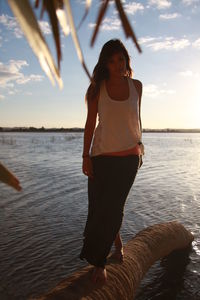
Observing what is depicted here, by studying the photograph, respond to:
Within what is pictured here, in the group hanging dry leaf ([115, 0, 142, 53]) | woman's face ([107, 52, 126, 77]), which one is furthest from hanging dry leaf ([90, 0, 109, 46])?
woman's face ([107, 52, 126, 77])

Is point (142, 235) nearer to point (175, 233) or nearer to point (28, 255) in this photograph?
point (175, 233)

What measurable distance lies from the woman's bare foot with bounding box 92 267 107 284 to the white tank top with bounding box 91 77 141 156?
97 cm

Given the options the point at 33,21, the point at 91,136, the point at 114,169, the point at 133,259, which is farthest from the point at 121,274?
the point at 33,21

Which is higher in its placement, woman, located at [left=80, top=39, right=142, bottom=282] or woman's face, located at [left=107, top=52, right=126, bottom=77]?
woman's face, located at [left=107, top=52, right=126, bottom=77]

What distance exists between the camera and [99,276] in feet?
8.98

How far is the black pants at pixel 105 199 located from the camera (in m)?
2.69

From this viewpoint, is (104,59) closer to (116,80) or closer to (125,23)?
A: (116,80)

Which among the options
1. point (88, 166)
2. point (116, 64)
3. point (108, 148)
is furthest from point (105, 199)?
point (116, 64)

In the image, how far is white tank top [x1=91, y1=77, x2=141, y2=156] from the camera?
8.72 feet

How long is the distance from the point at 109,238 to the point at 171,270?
2150mm

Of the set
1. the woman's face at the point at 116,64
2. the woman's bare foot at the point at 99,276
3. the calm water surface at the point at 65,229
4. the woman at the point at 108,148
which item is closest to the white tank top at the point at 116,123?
the woman at the point at 108,148

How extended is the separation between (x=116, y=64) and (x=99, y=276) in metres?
1.76

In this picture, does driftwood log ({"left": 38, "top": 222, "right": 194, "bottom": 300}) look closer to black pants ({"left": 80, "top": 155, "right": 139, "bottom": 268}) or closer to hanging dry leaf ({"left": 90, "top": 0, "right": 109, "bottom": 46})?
black pants ({"left": 80, "top": 155, "right": 139, "bottom": 268})

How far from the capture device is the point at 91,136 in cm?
277
